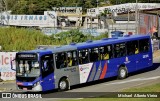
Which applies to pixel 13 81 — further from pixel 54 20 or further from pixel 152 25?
pixel 54 20

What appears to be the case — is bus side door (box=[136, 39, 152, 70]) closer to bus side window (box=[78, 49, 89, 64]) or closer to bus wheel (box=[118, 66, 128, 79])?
bus wheel (box=[118, 66, 128, 79])

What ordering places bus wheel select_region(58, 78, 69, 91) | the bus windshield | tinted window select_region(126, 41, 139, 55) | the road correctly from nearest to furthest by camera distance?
1. the road
2. the bus windshield
3. bus wheel select_region(58, 78, 69, 91)
4. tinted window select_region(126, 41, 139, 55)

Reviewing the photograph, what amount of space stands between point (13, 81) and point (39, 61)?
8406mm

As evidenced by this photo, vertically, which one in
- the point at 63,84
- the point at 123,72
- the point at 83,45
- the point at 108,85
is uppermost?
the point at 83,45

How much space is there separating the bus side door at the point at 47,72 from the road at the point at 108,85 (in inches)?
17.9

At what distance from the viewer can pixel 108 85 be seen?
23.7 meters

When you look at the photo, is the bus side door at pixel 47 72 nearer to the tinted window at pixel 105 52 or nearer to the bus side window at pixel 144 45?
the tinted window at pixel 105 52

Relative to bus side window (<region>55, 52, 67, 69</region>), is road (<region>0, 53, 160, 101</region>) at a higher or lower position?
lower

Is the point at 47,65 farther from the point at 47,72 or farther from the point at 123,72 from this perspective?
the point at 123,72

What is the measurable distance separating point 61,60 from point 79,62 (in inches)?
54.2

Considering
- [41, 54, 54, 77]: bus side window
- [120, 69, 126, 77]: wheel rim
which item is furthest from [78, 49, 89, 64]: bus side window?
[120, 69, 126, 77]: wheel rim

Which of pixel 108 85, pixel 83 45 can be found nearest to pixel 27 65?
pixel 83 45

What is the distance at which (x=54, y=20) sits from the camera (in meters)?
79.6

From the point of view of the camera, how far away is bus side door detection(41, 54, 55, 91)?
21.7 meters
